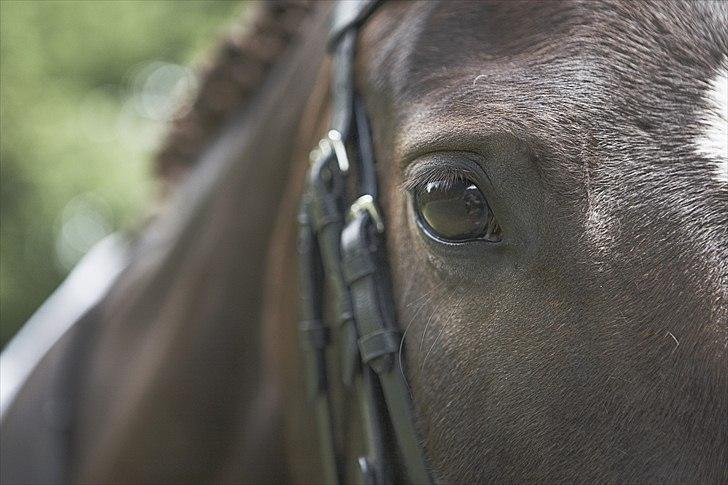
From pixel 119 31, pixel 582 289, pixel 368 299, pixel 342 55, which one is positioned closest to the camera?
pixel 582 289

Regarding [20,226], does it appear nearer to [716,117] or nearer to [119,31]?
[119,31]

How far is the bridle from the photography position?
1.26 meters

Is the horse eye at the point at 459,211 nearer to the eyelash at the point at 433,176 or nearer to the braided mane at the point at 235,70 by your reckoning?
the eyelash at the point at 433,176

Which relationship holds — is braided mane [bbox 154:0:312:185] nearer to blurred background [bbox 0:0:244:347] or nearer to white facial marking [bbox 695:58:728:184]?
white facial marking [bbox 695:58:728:184]

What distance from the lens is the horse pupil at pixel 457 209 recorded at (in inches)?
45.6

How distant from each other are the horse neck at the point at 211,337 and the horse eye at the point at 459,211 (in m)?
0.48

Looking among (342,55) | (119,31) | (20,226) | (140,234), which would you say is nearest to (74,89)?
(119,31)

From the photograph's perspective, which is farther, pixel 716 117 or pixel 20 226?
pixel 20 226

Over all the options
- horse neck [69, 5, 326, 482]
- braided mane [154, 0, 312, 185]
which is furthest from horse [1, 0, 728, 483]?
braided mane [154, 0, 312, 185]

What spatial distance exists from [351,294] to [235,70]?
941 millimetres

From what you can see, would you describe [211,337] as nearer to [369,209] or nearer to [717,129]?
[369,209]

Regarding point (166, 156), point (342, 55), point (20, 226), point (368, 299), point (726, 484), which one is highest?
point (20, 226)

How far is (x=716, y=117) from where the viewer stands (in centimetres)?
103

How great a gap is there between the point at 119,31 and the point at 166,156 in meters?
5.17
